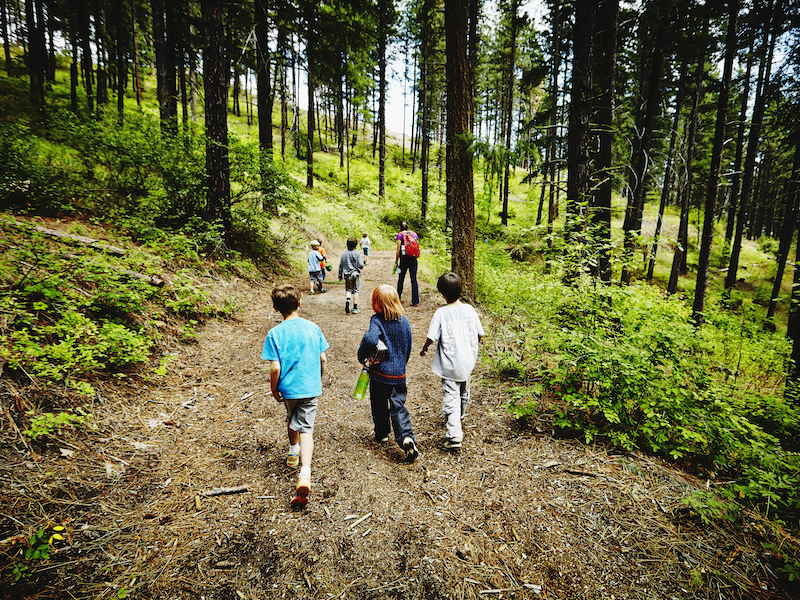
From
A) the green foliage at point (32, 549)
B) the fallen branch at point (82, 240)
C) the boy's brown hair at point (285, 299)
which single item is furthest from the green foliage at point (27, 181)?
the green foliage at point (32, 549)

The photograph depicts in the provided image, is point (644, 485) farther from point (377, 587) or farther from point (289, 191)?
point (289, 191)

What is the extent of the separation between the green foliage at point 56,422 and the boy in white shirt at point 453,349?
3.66 meters

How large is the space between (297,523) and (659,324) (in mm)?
4901

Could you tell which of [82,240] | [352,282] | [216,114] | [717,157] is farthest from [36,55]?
[717,157]

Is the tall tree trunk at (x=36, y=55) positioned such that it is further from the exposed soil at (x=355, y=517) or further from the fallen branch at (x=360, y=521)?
the fallen branch at (x=360, y=521)

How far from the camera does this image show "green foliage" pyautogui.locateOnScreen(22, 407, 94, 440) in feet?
10.0

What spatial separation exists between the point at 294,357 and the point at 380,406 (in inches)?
49.5

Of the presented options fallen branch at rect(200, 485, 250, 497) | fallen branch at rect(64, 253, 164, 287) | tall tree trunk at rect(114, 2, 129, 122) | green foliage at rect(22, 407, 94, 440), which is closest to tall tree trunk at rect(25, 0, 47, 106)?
tall tree trunk at rect(114, 2, 129, 122)

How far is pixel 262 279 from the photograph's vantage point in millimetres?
9812

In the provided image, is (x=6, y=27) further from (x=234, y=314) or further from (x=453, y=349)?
(x=453, y=349)

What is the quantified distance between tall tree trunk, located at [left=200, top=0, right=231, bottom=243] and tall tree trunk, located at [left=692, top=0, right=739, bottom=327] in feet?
44.0

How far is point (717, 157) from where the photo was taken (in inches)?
401

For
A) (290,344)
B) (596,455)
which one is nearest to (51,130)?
(290,344)

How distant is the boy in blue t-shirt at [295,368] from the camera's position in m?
3.22
